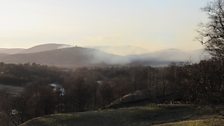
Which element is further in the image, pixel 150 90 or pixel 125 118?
pixel 150 90

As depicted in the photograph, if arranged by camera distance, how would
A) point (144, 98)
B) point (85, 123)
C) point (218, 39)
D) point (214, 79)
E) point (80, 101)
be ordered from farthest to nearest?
point (80, 101)
point (144, 98)
point (85, 123)
point (218, 39)
point (214, 79)

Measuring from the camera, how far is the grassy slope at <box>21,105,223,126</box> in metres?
38.2

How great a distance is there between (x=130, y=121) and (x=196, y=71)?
16.9m

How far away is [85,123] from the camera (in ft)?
127

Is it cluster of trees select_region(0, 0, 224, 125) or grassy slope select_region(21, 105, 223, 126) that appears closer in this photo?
cluster of trees select_region(0, 0, 224, 125)

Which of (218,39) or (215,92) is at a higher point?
(218,39)

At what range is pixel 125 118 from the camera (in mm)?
39500

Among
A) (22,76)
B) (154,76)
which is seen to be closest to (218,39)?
(154,76)

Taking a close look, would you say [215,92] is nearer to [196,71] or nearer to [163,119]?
[196,71]

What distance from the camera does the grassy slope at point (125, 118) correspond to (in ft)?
125

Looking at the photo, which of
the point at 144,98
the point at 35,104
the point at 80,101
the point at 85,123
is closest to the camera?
the point at 85,123

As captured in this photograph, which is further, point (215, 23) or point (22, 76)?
point (22, 76)

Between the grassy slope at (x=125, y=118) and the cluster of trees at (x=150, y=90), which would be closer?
the cluster of trees at (x=150, y=90)

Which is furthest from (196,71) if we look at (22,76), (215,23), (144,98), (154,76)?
(22,76)
